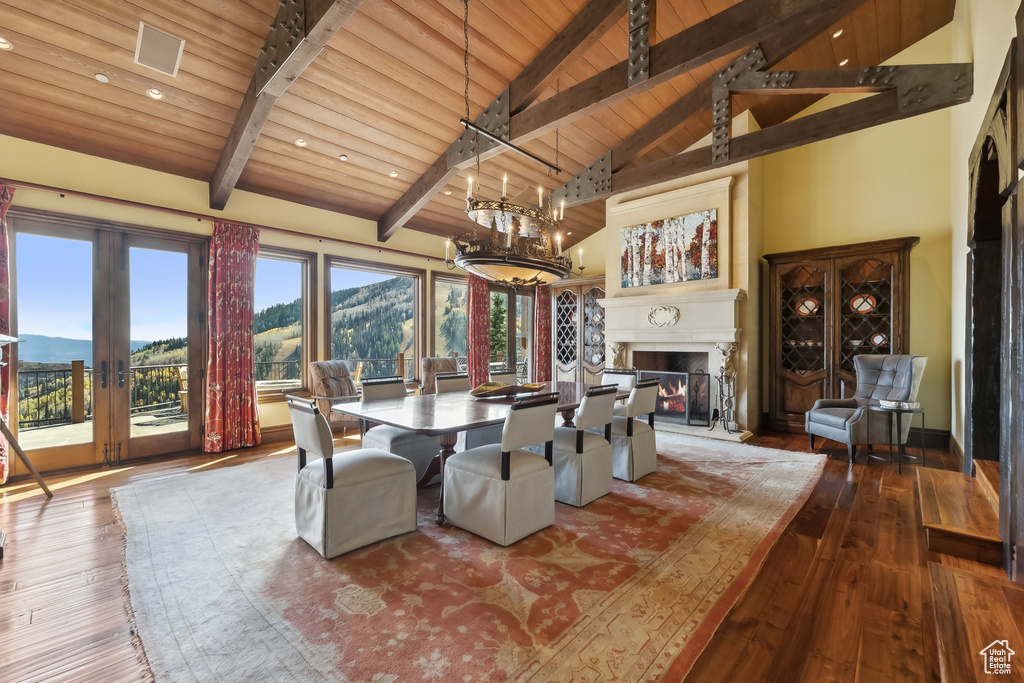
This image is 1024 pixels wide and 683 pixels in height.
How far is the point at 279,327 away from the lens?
5.75 m

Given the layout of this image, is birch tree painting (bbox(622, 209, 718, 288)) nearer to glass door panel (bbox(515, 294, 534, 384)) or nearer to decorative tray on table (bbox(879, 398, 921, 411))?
decorative tray on table (bbox(879, 398, 921, 411))

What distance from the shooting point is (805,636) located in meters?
1.71

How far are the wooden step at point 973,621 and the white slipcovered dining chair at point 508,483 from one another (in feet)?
5.75

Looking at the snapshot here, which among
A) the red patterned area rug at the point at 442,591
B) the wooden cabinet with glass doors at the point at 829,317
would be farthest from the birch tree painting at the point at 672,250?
the red patterned area rug at the point at 442,591

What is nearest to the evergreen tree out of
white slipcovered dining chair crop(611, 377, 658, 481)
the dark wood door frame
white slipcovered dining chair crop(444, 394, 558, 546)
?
white slipcovered dining chair crop(611, 377, 658, 481)

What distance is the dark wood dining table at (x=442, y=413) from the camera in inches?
101

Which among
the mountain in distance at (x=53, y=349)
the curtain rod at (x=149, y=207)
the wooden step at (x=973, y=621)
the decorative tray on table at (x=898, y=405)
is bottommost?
the wooden step at (x=973, y=621)

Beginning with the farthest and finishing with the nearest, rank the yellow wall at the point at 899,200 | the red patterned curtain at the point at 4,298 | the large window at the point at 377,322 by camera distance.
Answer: the large window at the point at 377,322 → the yellow wall at the point at 899,200 → the red patterned curtain at the point at 4,298

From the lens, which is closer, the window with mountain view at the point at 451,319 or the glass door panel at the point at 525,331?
the window with mountain view at the point at 451,319

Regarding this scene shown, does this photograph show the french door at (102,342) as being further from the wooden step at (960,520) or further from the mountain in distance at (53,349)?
the wooden step at (960,520)

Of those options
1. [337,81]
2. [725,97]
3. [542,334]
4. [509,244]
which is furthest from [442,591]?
[542,334]

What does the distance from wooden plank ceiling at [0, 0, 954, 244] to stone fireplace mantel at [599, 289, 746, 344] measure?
2257mm

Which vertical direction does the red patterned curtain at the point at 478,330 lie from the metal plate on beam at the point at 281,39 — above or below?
below

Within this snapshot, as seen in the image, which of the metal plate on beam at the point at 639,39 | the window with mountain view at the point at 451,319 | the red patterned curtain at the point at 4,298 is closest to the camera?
the metal plate on beam at the point at 639,39
